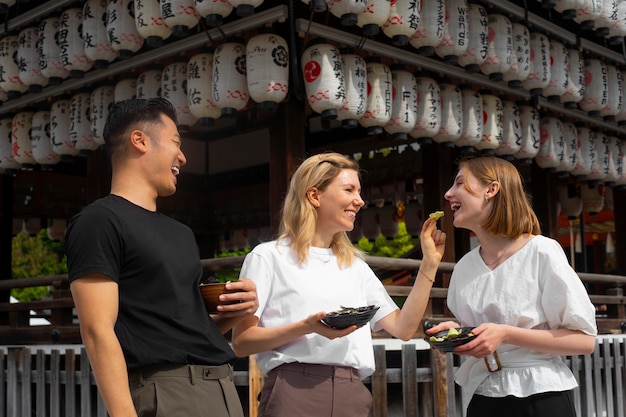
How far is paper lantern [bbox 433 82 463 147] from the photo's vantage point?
7.87 metres

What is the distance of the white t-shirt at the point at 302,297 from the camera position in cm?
318

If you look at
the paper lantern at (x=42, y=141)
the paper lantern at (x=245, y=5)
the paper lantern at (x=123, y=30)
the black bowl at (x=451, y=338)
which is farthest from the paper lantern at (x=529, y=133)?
the black bowl at (x=451, y=338)

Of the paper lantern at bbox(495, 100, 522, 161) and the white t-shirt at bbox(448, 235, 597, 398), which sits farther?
the paper lantern at bbox(495, 100, 522, 161)

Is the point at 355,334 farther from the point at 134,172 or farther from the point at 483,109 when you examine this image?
the point at 483,109

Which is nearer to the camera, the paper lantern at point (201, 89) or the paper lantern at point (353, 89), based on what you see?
the paper lantern at point (353, 89)

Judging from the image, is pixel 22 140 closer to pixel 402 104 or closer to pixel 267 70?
pixel 267 70

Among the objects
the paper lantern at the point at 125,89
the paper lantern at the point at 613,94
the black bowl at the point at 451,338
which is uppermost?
the paper lantern at the point at 613,94

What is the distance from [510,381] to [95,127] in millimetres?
5886

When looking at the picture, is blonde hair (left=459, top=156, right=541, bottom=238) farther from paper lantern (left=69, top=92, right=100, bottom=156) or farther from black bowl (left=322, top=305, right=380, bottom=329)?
paper lantern (left=69, top=92, right=100, bottom=156)

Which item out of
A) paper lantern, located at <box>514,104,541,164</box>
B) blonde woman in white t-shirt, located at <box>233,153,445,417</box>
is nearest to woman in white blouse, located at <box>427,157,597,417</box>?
blonde woman in white t-shirt, located at <box>233,153,445,417</box>

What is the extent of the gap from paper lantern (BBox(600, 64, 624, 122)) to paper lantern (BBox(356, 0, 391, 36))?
4.19 m

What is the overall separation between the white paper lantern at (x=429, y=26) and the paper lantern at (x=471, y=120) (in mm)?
Answer: 1012

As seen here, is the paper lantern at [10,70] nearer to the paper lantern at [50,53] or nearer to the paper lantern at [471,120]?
the paper lantern at [50,53]

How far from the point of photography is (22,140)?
8828 mm
